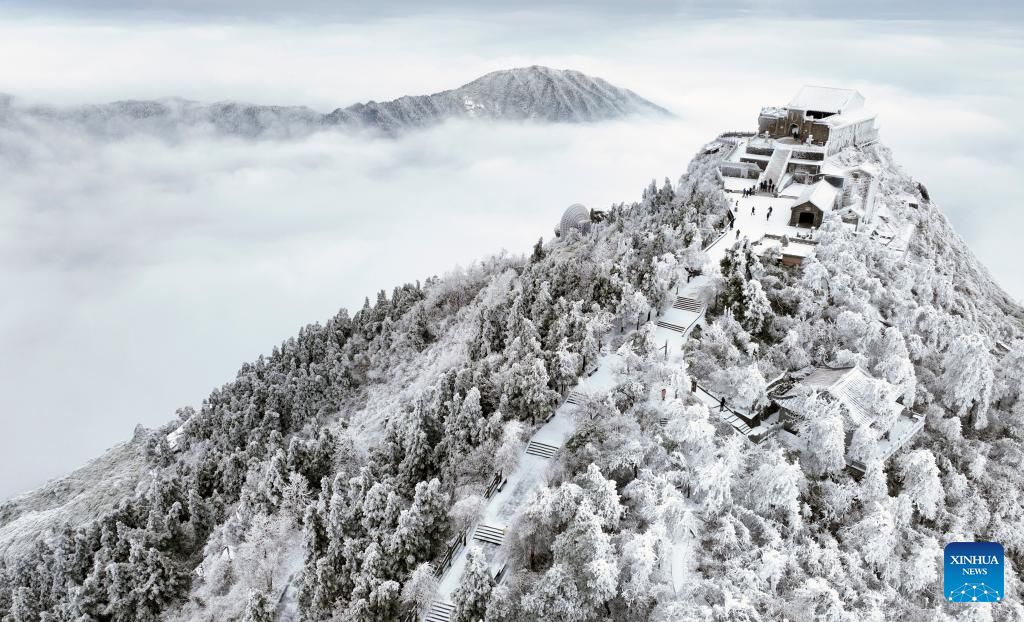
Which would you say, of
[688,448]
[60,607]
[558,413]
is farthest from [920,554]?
[60,607]

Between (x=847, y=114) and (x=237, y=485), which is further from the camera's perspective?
(x=847, y=114)

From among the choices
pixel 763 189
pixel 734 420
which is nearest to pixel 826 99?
pixel 763 189

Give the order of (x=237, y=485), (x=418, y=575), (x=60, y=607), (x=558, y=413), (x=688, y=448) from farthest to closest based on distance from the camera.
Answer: (x=237, y=485)
(x=60, y=607)
(x=558, y=413)
(x=688, y=448)
(x=418, y=575)

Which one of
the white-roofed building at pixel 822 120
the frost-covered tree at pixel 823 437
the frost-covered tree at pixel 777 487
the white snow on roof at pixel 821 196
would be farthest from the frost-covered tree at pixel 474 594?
the white-roofed building at pixel 822 120

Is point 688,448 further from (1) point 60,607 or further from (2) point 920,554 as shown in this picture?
(1) point 60,607

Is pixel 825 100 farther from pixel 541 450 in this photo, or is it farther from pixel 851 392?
pixel 541 450
